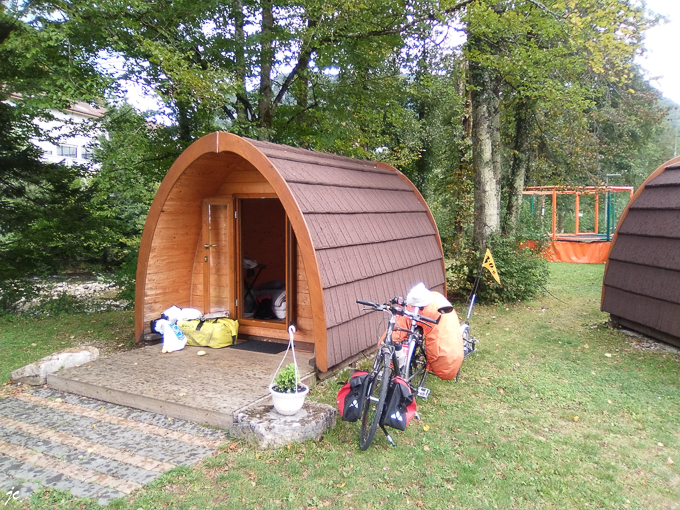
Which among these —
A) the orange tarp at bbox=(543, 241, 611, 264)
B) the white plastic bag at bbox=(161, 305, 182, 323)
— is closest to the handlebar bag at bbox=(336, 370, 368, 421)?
the white plastic bag at bbox=(161, 305, 182, 323)

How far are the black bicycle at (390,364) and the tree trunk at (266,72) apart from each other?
6598 millimetres

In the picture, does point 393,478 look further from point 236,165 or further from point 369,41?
point 369,41

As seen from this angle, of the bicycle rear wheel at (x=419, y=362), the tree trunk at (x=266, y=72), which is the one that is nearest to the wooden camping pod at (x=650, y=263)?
the bicycle rear wheel at (x=419, y=362)

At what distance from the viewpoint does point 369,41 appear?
35.0 feet

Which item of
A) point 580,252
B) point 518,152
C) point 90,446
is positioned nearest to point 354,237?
point 90,446

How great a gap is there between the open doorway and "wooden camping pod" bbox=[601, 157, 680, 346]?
490cm

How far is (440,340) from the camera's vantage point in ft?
15.8

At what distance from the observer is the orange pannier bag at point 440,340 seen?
15.8 feet

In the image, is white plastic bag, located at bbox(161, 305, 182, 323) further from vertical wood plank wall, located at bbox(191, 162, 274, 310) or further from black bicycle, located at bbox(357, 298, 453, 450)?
black bicycle, located at bbox(357, 298, 453, 450)

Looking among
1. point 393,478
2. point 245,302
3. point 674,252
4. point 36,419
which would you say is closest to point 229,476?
point 393,478

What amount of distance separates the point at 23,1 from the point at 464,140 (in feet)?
33.8

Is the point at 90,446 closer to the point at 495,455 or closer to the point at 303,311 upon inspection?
the point at 303,311

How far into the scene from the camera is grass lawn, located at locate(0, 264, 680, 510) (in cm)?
318

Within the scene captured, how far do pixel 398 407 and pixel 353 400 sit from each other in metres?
0.34
